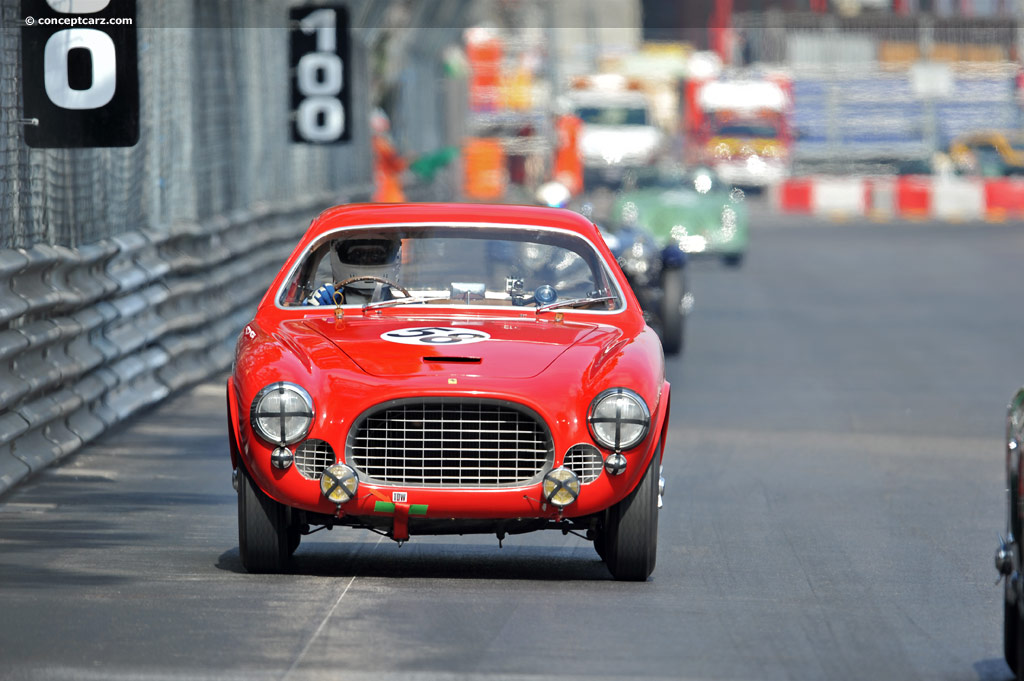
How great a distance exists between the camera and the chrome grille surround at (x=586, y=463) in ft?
23.9

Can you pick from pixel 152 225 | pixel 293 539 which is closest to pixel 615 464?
pixel 293 539

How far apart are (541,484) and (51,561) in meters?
2.06

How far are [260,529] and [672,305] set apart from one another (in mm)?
9789

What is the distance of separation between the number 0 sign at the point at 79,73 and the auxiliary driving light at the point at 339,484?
390cm

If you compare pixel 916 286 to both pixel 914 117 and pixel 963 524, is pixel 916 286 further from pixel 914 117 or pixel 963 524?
pixel 914 117

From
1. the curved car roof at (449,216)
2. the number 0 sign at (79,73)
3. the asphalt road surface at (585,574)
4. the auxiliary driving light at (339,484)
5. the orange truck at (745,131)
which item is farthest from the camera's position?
the orange truck at (745,131)

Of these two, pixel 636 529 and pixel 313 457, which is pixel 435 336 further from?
pixel 636 529

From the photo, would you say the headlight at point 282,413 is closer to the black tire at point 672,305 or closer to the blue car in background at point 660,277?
the blue car in background at point 660,277

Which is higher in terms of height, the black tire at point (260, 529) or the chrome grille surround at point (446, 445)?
the chrome grille surround at point (446, 445)

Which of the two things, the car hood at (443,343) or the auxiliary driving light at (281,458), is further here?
the car hood at (443,343)

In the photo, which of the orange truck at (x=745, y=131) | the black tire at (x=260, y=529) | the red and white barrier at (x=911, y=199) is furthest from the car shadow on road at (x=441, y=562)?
the orange truck at (x=745, y=131)

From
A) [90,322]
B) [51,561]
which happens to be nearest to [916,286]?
[90,322]

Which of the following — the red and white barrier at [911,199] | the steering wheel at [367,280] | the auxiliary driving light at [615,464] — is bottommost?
the red and white barrier at [911,199]

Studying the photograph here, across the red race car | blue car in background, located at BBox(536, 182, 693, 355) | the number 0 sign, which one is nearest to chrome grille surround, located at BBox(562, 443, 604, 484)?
the red race car
